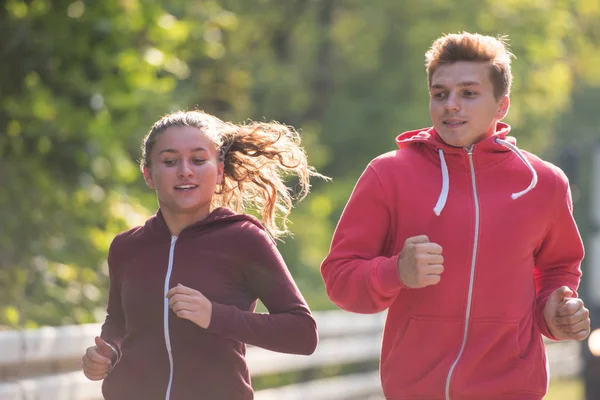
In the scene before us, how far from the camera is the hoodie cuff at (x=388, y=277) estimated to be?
4793 millimetres

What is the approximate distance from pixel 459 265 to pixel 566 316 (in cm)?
41

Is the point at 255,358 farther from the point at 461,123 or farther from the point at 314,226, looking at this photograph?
the point at 314,226

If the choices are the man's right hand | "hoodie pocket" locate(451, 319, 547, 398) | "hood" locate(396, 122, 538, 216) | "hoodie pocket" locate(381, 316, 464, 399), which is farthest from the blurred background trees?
the man's right hand

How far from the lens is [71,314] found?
429 inches

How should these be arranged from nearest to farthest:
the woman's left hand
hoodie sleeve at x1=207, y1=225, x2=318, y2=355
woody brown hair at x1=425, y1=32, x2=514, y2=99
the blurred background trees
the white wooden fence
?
the woman's left hand
hoodie sleeve at x1=207, y1=225, x2=318, y2=355
woody brown hair at x1=425, y1=32, x2=514, y2=99
the white wooden fence
the blurred background trees

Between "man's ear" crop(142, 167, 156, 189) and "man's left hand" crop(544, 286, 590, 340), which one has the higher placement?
"man's ear" crop(142, 167, 156, 189)

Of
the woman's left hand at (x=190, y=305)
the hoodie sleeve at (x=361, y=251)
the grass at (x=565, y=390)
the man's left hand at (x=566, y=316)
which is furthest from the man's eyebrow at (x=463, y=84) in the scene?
the grass at (x=565, y=390)

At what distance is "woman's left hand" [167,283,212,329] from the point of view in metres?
4.59

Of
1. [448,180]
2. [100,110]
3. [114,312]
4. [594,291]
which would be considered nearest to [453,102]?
[448,180]

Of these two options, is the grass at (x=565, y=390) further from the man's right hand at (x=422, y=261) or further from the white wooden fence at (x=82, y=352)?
the man's right hand at (x=422, y=261)

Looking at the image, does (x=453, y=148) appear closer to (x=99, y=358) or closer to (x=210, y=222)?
(x=210, y=222)

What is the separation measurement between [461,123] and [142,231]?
46.8 inches

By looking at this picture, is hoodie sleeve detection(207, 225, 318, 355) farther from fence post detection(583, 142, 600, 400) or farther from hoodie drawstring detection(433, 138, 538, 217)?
fence post detection(583, 142, 600, 400)

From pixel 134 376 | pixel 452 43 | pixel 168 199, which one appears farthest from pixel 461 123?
pixel 134 376
